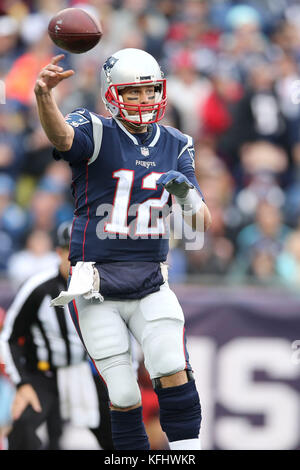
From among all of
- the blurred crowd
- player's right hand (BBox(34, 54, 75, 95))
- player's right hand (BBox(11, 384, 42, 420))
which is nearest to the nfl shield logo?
player's right hand (BBox(34, 54, 75, 95))

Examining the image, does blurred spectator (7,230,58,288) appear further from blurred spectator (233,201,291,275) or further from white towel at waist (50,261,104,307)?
white towel at waist (50,261,104,307)

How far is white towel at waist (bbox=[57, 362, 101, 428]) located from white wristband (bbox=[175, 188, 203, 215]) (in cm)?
213

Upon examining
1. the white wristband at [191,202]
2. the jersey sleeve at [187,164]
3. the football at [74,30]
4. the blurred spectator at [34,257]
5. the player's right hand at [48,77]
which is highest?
the football at [74,30]

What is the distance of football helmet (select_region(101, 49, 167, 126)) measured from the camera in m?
4.23

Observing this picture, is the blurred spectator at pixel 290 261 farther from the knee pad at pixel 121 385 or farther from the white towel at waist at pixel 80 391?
the knee pad at pixel 121 385

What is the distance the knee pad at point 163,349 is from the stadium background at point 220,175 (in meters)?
2.53

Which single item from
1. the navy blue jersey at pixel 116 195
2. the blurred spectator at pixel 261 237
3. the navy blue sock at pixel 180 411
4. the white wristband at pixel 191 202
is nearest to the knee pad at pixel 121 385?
the navy blue sock at pixel 180 411

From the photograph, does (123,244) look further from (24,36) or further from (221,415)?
(24,36)

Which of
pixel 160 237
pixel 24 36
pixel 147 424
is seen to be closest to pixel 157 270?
pixel 160 237

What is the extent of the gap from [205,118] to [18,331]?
386 cm

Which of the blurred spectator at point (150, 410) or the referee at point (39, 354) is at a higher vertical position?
the referee at point (39, 354)

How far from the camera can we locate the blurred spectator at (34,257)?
7578mm

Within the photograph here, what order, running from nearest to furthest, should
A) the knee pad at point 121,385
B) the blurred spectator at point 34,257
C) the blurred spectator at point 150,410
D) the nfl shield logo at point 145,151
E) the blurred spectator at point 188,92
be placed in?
1. the knee pad at point 121,385
2. the nfl shield logo at point 145,151
3. the blurred spectator at point 150,410
4. the blurred spectator at point 34,257
5. the blurred spectator at point 188,92
